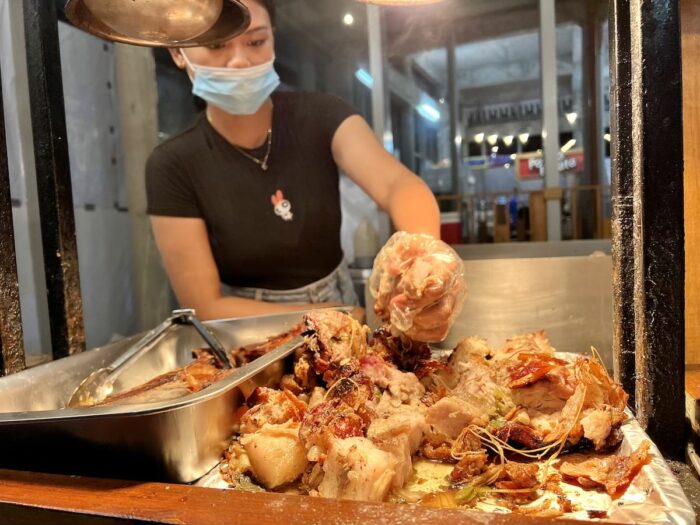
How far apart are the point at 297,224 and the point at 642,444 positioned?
2177 mm

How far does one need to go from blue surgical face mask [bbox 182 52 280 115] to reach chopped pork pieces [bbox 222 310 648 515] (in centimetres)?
173

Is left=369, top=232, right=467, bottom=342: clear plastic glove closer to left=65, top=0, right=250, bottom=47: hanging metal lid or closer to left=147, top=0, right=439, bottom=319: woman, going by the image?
left=65, top=0, right=250, bottom=47: hanging metal lid

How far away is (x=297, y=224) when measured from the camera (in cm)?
289

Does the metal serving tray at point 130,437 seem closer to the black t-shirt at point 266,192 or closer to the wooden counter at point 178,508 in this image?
the wooden counter at point 178,508

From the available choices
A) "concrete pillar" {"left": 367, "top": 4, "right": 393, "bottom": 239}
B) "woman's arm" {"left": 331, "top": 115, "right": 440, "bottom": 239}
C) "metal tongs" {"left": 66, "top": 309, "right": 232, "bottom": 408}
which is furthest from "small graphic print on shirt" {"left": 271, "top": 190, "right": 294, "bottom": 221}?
"concrete pillar" {"left": 367, "top": 4, "right": 393, "bottom": 239}

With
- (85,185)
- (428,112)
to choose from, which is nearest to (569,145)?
(428,112)

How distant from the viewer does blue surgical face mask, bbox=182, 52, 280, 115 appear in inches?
98.9

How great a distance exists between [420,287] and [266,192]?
5.87ft

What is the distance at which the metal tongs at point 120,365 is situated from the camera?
1.38m

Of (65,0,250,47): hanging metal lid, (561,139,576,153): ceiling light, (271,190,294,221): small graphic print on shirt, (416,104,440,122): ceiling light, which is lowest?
(271,190,294,221): small graphic print on shirt

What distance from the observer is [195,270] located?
2.67 meters

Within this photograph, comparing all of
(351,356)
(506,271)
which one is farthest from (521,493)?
(506,271)

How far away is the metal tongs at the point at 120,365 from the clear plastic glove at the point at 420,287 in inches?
22.5

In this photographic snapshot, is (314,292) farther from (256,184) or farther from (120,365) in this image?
(120,365)
